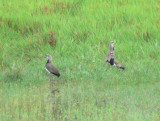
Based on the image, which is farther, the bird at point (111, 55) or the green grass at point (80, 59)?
the bird at point (111, 55)

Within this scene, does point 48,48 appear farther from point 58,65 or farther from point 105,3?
point 105,3

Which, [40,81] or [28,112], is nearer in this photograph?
[28,112]

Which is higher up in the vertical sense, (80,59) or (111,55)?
(111,55)

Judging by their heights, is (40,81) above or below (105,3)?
below

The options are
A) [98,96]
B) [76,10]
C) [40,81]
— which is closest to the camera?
[98,96]

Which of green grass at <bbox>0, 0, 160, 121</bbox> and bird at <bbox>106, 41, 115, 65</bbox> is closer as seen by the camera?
green grass at <bbox>0, 0, 160, 121</bbox>

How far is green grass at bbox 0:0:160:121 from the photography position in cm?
706

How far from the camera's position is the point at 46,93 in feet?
26.4

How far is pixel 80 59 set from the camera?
10.2m

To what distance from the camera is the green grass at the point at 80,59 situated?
23.2 feet

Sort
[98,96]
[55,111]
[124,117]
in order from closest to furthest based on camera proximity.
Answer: [124,117]
[55,111]
[98,96]

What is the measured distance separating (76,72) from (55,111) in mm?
2462

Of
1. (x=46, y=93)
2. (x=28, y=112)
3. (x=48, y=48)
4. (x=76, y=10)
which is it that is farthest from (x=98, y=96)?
(x=76, y=10)

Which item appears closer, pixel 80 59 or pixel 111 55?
pixel 111 55
